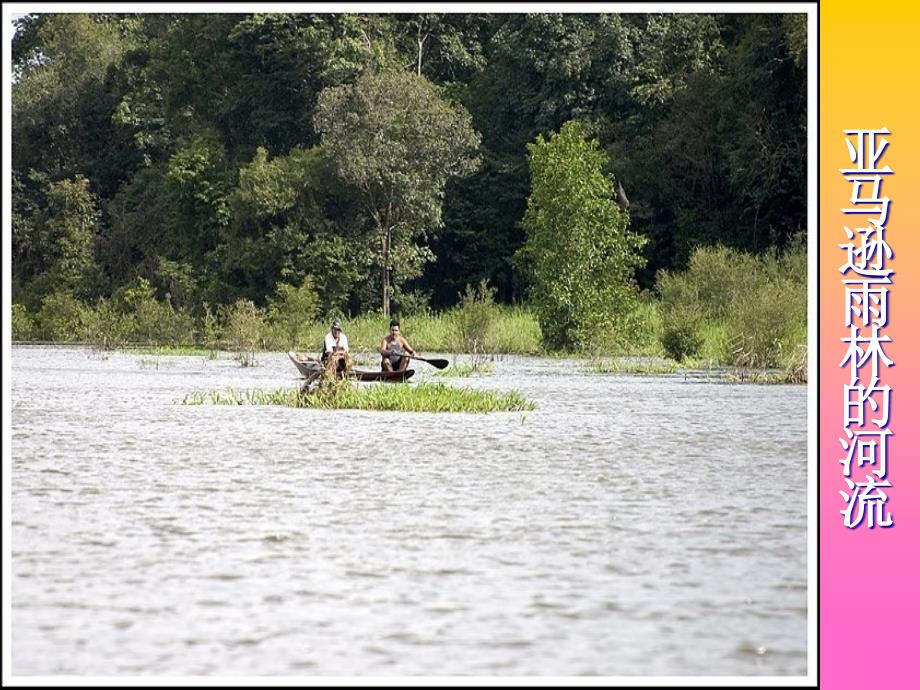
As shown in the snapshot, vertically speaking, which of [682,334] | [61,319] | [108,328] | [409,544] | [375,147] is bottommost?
[409,544]

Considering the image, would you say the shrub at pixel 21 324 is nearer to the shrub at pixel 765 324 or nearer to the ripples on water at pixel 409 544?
the shrub at pixel 765 324

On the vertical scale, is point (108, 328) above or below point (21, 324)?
below

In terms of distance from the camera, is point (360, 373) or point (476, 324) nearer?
point (360, 373)

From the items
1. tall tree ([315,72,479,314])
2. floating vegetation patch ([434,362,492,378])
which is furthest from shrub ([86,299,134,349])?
floating vegetation patch ([434,362,492,378])

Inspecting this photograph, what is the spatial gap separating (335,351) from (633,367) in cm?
971

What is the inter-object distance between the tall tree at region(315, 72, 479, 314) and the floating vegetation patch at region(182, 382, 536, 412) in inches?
800

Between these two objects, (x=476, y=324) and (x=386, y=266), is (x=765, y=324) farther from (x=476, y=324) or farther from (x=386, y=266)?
(x=386, y=266)

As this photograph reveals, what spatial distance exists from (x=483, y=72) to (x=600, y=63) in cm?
584

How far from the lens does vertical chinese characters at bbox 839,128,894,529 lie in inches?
365

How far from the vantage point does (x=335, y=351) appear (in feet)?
72.9

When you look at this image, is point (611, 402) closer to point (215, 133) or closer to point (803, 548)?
point (803, 548)

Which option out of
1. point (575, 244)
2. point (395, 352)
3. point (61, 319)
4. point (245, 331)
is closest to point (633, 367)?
point (575, 244)

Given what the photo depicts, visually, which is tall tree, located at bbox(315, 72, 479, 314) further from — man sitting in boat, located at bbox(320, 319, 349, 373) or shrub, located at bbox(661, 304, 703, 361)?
man sitting in boat, located at bbox(320, 319, 349, 373)

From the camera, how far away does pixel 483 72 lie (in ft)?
160
